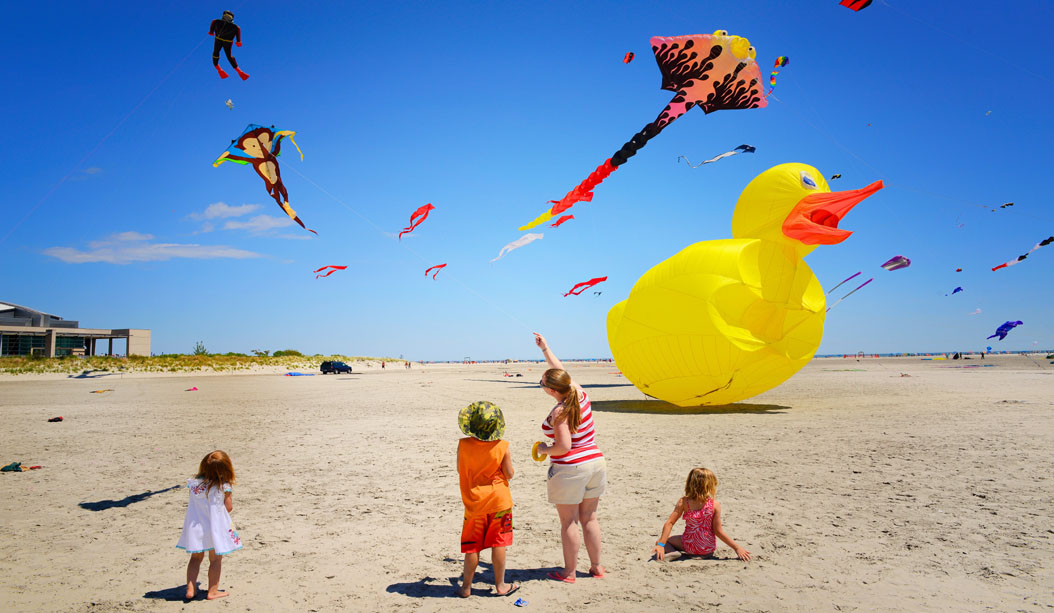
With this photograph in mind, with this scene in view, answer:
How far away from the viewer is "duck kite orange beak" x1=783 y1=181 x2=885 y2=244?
11.0 metres

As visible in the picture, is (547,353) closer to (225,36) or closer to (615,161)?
(615,161)

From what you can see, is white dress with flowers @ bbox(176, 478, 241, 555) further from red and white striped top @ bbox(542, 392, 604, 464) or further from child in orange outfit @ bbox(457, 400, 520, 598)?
red and white striped top @ bbox(542, 392, 604, 464)

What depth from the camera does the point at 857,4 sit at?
23.3ft

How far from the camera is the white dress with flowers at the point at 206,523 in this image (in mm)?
3914

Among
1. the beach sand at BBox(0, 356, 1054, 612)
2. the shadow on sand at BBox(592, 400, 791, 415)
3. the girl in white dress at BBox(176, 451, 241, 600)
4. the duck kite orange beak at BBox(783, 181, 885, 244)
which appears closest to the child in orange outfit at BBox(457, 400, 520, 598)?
the beach sand at BBox(0, 356, 1054, 612)

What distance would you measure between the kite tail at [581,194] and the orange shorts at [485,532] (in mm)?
4445

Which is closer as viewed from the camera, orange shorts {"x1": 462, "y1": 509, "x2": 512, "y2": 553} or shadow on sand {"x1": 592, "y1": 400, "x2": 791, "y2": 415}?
orange shorts {"x1": 462, "y1": 509, "x2": 512, "y2": 553}

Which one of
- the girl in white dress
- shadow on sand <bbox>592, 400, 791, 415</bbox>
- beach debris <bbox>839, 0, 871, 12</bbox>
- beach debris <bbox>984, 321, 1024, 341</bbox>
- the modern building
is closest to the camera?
the girl in white dress

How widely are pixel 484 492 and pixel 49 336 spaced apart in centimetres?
6031

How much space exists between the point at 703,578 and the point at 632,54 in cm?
712

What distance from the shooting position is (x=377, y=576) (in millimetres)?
4281

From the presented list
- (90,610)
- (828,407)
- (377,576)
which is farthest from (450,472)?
(828,407)

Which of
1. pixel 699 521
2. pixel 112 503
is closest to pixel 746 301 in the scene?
pixel 699 521

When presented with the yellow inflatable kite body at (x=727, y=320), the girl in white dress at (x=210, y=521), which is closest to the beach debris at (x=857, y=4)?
the yellow inflatable kite body at (x=727, y=320)
